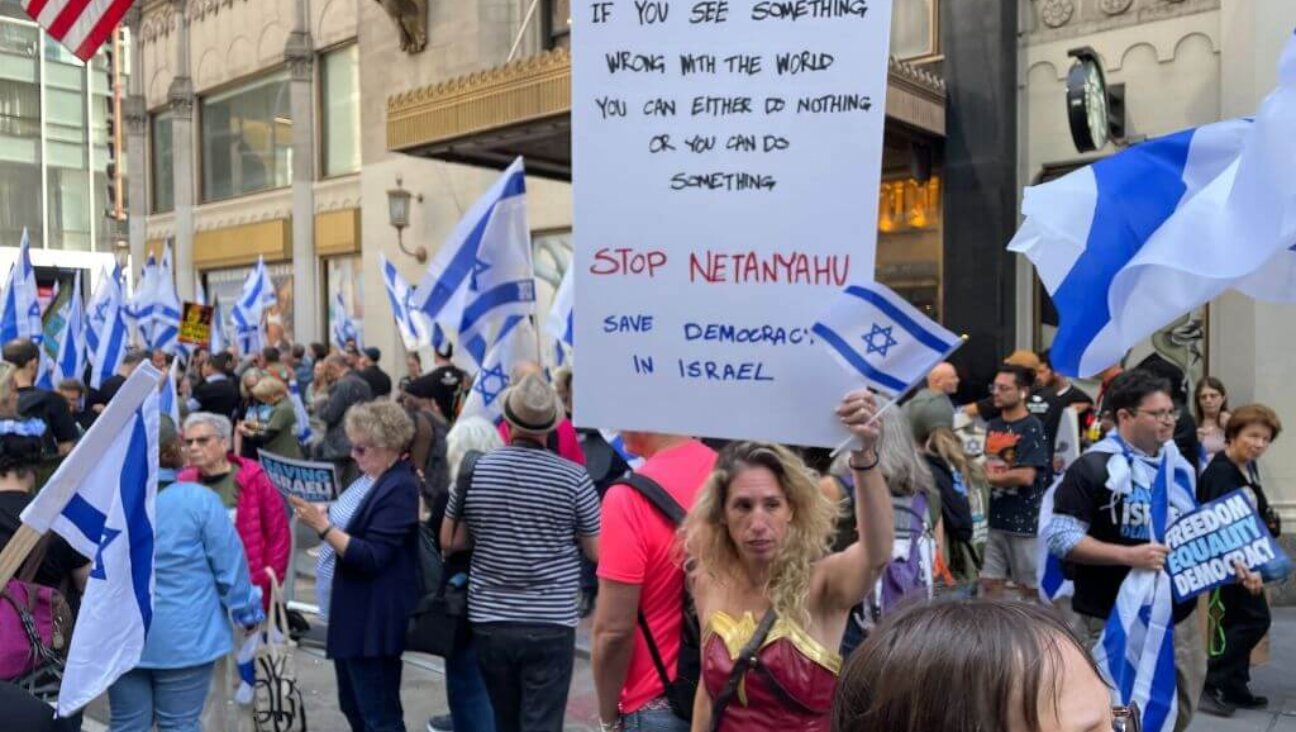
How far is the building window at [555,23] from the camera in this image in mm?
15559

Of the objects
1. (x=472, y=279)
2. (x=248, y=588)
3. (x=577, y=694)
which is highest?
(x=472, y=279)

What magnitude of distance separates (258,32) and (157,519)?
63.4 feet

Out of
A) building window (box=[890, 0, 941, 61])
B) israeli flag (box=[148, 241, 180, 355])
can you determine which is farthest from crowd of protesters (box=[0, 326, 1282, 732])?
israeli flag (box=[148, 241, 180, 355])

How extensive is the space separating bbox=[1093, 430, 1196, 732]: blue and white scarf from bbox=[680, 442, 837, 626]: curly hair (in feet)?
5.50

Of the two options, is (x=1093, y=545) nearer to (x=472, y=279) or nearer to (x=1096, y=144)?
(x=472, y=279)

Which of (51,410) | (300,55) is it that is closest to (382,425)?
(51,410)

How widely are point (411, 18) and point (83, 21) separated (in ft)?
33.9

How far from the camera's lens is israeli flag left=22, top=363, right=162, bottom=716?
134 inches

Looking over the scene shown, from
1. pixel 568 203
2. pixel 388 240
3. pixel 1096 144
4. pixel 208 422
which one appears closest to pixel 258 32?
pixel 388 240

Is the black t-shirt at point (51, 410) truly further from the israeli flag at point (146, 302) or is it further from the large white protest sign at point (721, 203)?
the israeli flag at point (146, 302)

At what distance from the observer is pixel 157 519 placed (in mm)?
4492

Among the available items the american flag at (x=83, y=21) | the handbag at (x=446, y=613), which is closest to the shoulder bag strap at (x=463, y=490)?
the handbag at (x=446, y=613)

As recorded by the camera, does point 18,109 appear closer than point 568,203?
No

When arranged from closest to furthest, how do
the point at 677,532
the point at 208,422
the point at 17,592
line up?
the point at 677,532 < the point at 17,592 < the point at 208,422
